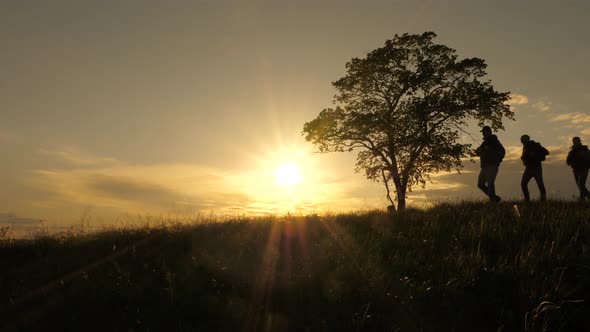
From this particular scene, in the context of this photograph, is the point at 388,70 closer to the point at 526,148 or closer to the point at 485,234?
the point at 526,148

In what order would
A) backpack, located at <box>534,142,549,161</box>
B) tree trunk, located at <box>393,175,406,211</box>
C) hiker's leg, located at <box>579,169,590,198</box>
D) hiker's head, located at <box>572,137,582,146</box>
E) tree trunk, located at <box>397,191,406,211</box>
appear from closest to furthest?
backpack, located at <box>534,142,549,161</box>, hiker's leg, located at <box>579,169,590,198</box>, hiker's head, located at <box>572,137,582,146</box>, tree trunk, located at <box>397,191,406,211</box>, tree trunk, located at <box>393,175,406,211</box>

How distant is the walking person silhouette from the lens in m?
13.6

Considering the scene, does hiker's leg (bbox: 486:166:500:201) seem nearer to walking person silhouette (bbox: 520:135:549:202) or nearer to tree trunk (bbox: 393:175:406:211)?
walking person silhouette (bbox: 520:135:549:202)

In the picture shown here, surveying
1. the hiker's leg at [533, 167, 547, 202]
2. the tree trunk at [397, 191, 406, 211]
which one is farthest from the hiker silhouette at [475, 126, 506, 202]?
the tree trunk at [397, 191, 406, 211]

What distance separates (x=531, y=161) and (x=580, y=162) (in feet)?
6.21

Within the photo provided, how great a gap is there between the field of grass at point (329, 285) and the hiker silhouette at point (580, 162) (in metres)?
6.42

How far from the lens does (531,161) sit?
45.0ft

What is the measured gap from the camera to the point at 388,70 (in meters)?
22.2

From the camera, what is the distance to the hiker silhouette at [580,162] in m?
13.9

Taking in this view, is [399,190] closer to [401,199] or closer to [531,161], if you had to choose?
[401,199]

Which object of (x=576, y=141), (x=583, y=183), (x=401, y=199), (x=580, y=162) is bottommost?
(x=401, y=199)

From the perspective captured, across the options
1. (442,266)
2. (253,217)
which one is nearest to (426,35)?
(253,217)

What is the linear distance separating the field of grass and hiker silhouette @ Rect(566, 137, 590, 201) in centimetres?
642

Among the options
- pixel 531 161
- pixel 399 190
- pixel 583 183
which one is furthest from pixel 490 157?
pixel 399 190
